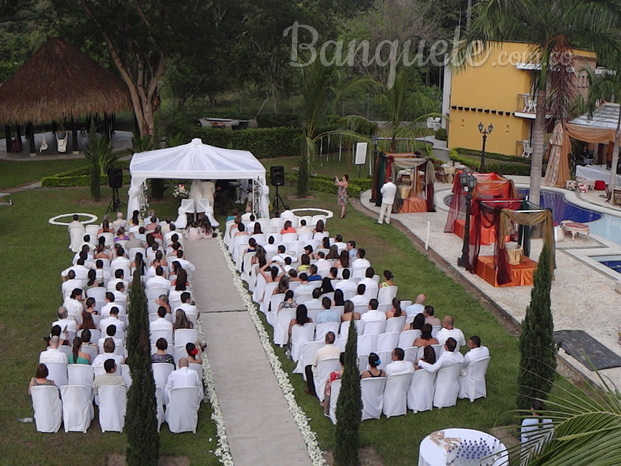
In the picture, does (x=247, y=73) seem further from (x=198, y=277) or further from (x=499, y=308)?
(x=499, y=308)

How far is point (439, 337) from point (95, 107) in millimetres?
24197

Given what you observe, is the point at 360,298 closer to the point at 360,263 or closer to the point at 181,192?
the point at 360,263

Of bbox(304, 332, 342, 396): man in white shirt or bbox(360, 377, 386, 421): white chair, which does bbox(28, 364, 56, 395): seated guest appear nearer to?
bbox(304, 332, 342, 396): man in white shirt

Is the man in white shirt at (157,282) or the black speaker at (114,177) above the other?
the black speaker at (114,177)

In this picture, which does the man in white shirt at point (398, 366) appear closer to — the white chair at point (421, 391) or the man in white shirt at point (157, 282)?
the white chair at point (421, 391)

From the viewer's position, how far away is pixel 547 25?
65.3ft

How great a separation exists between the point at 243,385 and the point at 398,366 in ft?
8.36

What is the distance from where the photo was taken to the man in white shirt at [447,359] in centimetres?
1053

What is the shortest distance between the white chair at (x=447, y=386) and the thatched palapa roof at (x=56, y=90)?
2466 centimetres

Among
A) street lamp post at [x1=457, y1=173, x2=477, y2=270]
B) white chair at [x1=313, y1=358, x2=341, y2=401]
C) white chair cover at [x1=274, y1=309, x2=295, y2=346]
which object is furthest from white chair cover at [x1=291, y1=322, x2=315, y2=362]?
street lamp post at [x1=457, y1=173, x2=477, y2=270]

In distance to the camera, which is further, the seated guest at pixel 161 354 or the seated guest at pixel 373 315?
the seated guest at pixel 373 315

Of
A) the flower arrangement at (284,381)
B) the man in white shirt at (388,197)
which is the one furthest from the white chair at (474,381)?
the man in white shirt at (388,197)

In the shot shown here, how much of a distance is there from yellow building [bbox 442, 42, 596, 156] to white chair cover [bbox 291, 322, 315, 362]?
24.4 m

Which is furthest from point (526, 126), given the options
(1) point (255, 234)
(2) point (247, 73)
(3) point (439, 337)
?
(3) point (439, 337)
